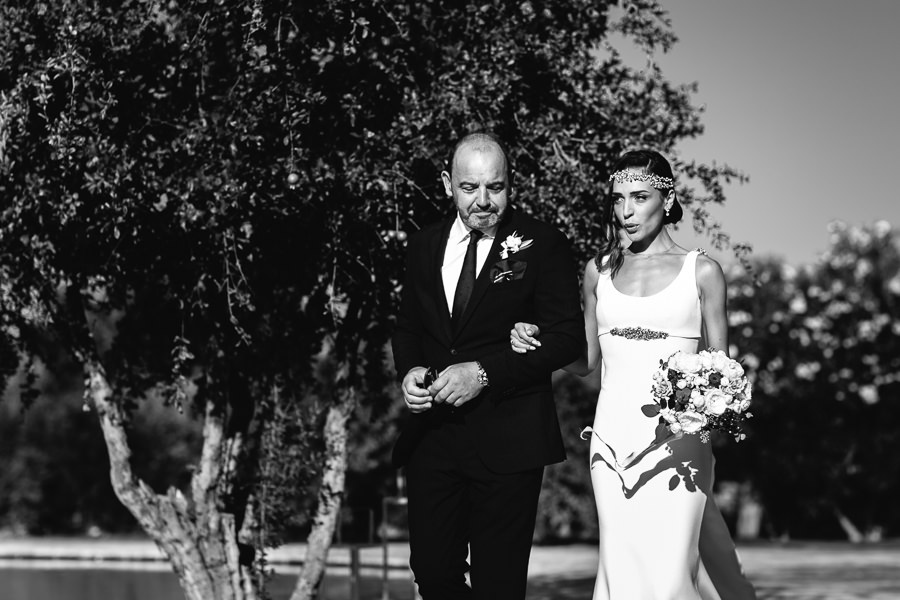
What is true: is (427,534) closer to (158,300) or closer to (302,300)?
(302,300)

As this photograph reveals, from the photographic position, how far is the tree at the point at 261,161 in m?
8.40

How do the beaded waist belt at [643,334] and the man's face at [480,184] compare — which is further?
the beaded waist belt at [643,334]

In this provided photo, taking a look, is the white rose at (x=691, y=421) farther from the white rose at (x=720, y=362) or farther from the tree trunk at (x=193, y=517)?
the tree trunk at (x=193, y=517)

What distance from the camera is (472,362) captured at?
5.09 metres

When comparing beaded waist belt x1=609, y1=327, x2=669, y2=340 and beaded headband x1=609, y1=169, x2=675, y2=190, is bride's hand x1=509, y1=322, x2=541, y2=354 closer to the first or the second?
beaded waist belt x1=609, y1=327, x2=669, y2=340

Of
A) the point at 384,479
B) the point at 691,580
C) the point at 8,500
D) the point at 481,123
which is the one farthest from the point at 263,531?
the point at 8,500

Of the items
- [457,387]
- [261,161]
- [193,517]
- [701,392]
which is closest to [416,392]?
[457,387]

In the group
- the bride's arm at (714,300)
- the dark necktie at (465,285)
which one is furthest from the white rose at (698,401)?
the dark necktie at (465,285)

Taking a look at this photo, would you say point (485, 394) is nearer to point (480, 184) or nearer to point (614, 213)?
point (480, 184)

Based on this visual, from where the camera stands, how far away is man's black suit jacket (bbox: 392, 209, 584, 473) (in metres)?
5.06

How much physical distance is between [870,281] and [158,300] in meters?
32.3

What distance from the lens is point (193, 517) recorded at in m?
10.5

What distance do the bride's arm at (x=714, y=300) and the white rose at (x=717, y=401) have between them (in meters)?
0.46

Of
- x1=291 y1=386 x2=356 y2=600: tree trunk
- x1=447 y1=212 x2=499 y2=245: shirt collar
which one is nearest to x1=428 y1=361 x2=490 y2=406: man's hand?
x1=447 y1=212 x2=499 y2=245: shirt collar
